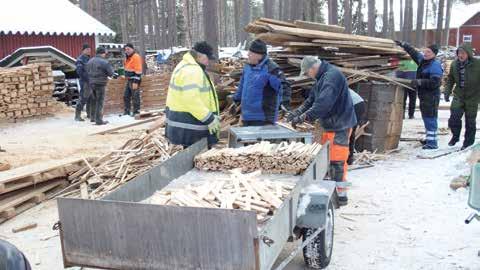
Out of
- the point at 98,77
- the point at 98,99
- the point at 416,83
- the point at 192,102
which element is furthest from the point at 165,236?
the point at 98,99

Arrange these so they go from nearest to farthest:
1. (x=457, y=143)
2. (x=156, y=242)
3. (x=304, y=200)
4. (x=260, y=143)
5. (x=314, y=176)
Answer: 1. (x=156, y=242)
2. (x=304, y=200)
3. (x=314, y=176)
4. (x=260, y=143)
5. (x=457, y=143)

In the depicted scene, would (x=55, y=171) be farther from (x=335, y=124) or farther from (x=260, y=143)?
(x=335, y=124)

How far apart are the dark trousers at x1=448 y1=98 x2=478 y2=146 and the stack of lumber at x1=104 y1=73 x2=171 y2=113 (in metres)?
10.2

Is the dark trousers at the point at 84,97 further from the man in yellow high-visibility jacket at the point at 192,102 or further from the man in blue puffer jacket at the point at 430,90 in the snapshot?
the man in yellow high-visibility jacket at the point at 192,102

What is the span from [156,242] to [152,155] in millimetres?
4701

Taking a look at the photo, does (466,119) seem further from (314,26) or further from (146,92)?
(146,92)

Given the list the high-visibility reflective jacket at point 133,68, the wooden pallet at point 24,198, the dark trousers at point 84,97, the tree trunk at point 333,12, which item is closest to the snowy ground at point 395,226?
the wooden pallet at point 24,198

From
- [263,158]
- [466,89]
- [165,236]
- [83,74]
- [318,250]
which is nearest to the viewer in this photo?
[165,236]

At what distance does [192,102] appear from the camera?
6.20 metres

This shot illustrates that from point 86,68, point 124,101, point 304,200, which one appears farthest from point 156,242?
point 124,101

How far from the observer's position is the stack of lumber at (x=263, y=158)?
18.4ft

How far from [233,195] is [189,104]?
1.82 metres

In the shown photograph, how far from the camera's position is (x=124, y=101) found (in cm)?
1627

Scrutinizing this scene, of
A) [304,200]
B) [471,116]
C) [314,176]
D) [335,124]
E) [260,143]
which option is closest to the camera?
[304,200]
